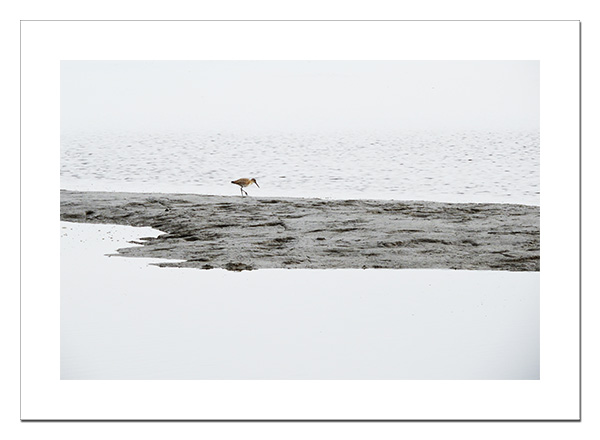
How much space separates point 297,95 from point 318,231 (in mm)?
1532

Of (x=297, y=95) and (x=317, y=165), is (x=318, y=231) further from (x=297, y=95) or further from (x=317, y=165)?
(x=317, y=165)

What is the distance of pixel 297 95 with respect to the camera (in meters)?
6.92

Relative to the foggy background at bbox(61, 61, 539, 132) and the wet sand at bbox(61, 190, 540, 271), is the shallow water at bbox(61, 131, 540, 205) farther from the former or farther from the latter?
the foggy background at bbox(61, 61, 539, 132)

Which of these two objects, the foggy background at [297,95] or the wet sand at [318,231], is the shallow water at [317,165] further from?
the foggy background at [297,95]

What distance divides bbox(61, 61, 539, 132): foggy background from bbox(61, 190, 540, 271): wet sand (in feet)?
2.95

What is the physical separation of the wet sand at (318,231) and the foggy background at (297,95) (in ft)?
2.95

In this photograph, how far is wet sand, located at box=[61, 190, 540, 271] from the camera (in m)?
6.93

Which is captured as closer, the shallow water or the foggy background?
the foggy background

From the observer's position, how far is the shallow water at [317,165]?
848 centimetres

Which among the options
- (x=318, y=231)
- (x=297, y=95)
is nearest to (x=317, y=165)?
(x=318, y=231)

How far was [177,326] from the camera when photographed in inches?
206

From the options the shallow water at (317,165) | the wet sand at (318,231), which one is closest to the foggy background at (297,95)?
the shallow water at (317,165)

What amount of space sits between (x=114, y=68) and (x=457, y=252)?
3.10 metres

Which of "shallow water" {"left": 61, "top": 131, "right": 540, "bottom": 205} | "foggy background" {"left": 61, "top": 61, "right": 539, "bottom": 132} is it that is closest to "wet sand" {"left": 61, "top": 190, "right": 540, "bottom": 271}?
"shallow water" {"left": 61, "top": 131, "right": 540, "bottom": 205}
